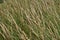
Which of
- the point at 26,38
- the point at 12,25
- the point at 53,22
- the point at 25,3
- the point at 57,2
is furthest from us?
the point at 57,2

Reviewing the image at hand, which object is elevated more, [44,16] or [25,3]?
[25,3]

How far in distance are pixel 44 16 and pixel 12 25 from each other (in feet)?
2.77

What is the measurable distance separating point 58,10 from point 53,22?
1.71 feet

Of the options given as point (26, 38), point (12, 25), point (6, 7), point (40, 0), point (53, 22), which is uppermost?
point (40, 0)

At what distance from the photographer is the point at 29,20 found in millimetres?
4234

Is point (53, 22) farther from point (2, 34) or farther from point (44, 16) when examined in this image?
point (2, 34)

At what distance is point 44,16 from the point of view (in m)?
4.75

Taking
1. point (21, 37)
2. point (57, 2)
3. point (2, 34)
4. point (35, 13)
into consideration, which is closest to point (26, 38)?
point (21, 37)

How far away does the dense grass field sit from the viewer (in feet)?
13.4

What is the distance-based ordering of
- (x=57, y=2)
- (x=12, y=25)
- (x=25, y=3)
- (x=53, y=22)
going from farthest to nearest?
(x=57, y=2) < (x=25, y=3) < (x=53, y=22) < (x=12, y=25)

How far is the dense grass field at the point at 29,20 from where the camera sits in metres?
4.08

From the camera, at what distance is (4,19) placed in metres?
4.45

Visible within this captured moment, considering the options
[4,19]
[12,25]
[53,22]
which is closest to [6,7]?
[4,19]

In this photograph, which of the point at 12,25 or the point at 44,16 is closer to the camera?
the point at 12,25
